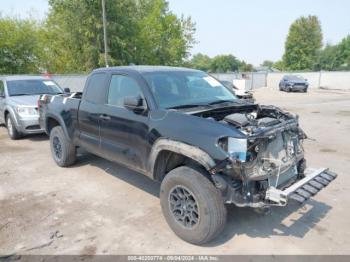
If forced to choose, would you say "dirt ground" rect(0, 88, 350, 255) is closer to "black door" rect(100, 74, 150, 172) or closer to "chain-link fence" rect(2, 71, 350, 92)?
"black door" rect(100, 74, 150, 172)

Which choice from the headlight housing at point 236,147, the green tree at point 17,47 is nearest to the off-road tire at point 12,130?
the headlight housing at point 236,147

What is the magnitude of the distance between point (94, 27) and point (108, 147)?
25081mm

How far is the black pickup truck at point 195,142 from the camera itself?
3.27 m

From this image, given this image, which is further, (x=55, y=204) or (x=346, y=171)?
(x=346, y=171)

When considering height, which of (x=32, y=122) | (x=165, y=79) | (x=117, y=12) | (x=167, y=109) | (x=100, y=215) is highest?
(x=117, y=12)

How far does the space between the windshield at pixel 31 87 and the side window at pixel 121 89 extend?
5.23 meters

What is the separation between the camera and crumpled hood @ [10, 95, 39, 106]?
27.6 feet

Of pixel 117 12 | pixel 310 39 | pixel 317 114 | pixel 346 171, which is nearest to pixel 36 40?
pixel 117 12

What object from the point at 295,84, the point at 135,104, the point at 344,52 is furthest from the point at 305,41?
the point at 135,104

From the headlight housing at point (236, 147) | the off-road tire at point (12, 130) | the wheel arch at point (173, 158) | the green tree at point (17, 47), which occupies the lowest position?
the off-road tire at point (12, 130)

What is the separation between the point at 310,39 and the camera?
64.2 meters

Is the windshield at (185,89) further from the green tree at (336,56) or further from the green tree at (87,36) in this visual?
the green tree at (336,56)

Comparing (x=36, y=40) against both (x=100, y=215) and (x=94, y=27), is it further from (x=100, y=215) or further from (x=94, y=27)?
(x=100, y=215)

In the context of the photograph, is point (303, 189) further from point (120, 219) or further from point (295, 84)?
point (295, 84)
